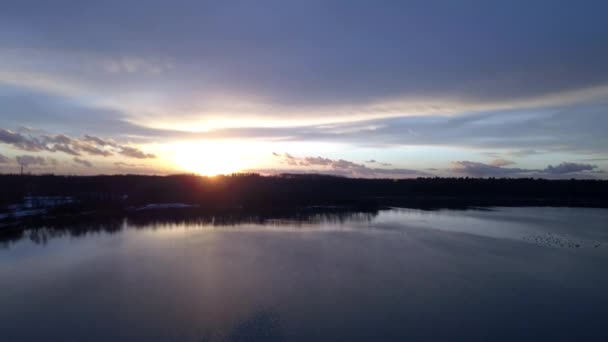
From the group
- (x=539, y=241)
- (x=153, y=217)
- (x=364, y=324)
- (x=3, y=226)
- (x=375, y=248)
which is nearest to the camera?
(x=364, y=324)

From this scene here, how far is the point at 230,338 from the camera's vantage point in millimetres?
5910

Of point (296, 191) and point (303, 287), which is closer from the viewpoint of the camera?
point (303, 287)

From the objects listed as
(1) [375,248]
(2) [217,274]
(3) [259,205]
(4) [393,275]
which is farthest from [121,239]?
(3) [259,205]

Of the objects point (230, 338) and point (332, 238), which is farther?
point (332, 238)

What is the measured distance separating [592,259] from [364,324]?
9284 mm

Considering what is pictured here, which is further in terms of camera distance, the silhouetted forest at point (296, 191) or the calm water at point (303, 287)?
the silhouetted forest at point (296, 191)

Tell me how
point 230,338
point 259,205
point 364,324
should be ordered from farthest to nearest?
point 259,205
point 364,324
point 230,338

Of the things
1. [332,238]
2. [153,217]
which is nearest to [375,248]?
[332,238]

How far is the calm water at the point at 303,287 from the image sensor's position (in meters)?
6.39

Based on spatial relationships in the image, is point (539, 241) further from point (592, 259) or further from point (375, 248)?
point (375, 248)

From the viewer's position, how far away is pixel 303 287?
28.2 feet

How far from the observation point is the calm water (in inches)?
252

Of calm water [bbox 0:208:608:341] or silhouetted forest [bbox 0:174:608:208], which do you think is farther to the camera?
silhouetted forest [bbox 0:174:608:208]

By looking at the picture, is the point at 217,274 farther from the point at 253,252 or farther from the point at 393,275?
the point at 393,275
